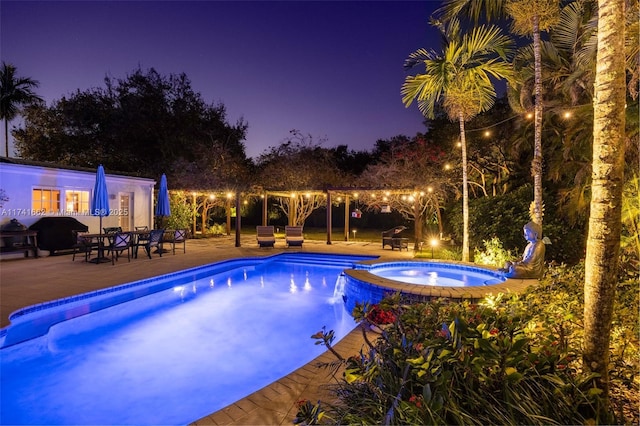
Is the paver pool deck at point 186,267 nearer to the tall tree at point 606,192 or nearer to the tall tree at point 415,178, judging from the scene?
the tall tree at point 606,192

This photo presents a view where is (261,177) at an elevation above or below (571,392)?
above

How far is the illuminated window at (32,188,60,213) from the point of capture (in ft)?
39.5

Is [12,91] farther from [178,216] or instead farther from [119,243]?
[119,243]

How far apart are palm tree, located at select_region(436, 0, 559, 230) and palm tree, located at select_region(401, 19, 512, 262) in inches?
30.3

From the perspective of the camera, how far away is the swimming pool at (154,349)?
13.8ft

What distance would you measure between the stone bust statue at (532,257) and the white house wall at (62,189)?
1465 cm

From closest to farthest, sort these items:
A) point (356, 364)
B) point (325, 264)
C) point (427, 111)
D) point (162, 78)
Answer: point (356, 364) < point (427, 111) < point (325, 264) < point (162, 78)

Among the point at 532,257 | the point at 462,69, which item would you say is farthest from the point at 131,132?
the point at 532,257

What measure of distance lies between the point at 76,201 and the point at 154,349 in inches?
413

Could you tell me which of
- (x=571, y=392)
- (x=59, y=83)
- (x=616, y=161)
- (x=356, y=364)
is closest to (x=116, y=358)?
(x=356, y=364)

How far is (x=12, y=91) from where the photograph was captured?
2033 centimetres

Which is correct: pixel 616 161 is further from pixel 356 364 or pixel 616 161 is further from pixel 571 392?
pixel 356 364

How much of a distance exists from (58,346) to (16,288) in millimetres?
2740

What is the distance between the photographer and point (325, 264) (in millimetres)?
13219
